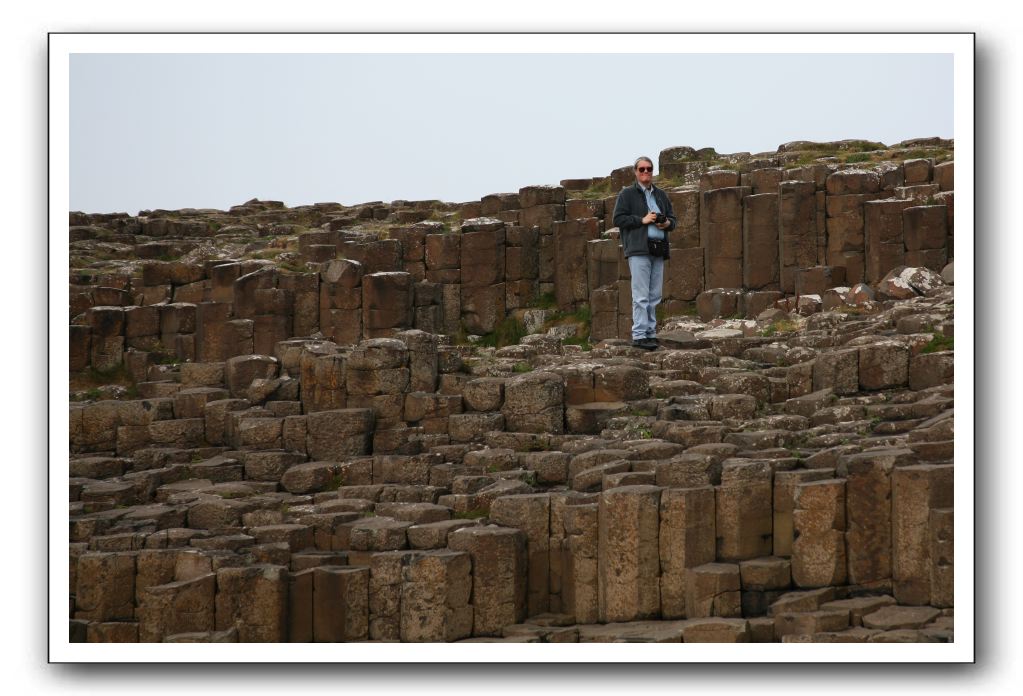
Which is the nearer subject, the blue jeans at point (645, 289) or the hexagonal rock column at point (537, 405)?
the hexagonal rock column at point (537, 405)

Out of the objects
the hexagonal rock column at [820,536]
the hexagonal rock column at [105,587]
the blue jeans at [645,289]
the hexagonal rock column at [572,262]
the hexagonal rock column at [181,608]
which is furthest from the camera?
the hexagonal rock column at [572,262]

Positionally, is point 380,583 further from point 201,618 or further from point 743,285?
point 743,285

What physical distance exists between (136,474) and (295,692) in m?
6.92

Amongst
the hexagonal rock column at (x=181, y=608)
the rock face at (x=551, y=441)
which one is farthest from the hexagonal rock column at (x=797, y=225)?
the hexagonal rock column at (x=181, y=608)

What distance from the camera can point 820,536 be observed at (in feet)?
53.1

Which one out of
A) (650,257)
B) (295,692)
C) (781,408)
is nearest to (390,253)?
(650,257)

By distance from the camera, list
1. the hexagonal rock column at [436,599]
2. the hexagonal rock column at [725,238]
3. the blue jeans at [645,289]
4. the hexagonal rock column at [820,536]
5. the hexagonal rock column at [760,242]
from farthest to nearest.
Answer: the hexagonal rock column at [725,238] → the hexagonal rock column at [760,242] → the blue jeans at [645,289] → the hexagonal rock column at [436,599] → the hexagonal rock column at [820,536]

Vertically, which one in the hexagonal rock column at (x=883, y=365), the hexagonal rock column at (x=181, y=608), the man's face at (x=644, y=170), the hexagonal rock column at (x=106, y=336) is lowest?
the hexagonal rock column at (x=181, y=608)

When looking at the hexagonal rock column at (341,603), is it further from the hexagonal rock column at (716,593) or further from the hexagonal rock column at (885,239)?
the hexagonal rock column at (885,239)

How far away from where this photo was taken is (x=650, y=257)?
21.2m

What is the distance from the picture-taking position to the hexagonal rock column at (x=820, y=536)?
16109 mm

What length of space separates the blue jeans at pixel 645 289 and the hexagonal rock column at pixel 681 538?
16.9 feet

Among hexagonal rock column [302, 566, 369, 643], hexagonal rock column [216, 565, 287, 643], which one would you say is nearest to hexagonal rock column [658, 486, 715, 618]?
hexagonal rock column [302, 566, 369, 643]

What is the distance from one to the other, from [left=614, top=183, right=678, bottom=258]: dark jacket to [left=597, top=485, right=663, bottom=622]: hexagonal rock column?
5097 millimetres
